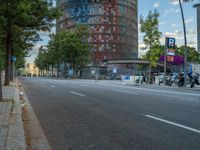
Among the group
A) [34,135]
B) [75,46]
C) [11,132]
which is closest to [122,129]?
[34,135]

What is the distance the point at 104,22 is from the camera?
133125 millimetres

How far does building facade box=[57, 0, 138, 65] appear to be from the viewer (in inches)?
→ 5236

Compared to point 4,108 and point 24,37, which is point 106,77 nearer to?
point 24,37

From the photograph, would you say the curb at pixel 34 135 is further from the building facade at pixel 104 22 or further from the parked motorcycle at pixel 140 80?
the building facade at pixel 104 22

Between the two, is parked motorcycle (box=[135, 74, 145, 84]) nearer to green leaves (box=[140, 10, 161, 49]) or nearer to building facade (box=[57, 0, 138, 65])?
green leaves (box=[140, 10, 161, 49])

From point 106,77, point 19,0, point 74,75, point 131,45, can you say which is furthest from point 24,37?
point 131,45

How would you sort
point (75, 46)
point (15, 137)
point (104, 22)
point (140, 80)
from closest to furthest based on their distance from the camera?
point (15, 137) < point (140, 80) < point (75, 46) < point (104, 22)

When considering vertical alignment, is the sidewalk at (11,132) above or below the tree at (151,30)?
below

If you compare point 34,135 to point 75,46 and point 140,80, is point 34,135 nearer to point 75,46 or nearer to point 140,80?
point 140,80

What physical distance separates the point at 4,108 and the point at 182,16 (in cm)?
2450

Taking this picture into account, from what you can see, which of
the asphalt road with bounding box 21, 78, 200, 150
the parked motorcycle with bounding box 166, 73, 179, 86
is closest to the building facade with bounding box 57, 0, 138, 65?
the parked motorcycle with bounding box 166, 73, 179, 86

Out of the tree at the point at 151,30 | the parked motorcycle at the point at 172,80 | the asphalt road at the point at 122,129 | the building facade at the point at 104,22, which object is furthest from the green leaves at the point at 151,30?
the building facade at the point at 104,22

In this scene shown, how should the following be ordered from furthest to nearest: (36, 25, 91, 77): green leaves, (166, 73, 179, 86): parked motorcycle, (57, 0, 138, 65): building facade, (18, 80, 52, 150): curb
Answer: (57, 0, 138, 65): building facade < (36, 25, 91, 77): green leaves < (166, 73, 179, 86): parked motorcycle < (18, 80, 52, 150): curb

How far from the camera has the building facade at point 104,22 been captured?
133000 mm
